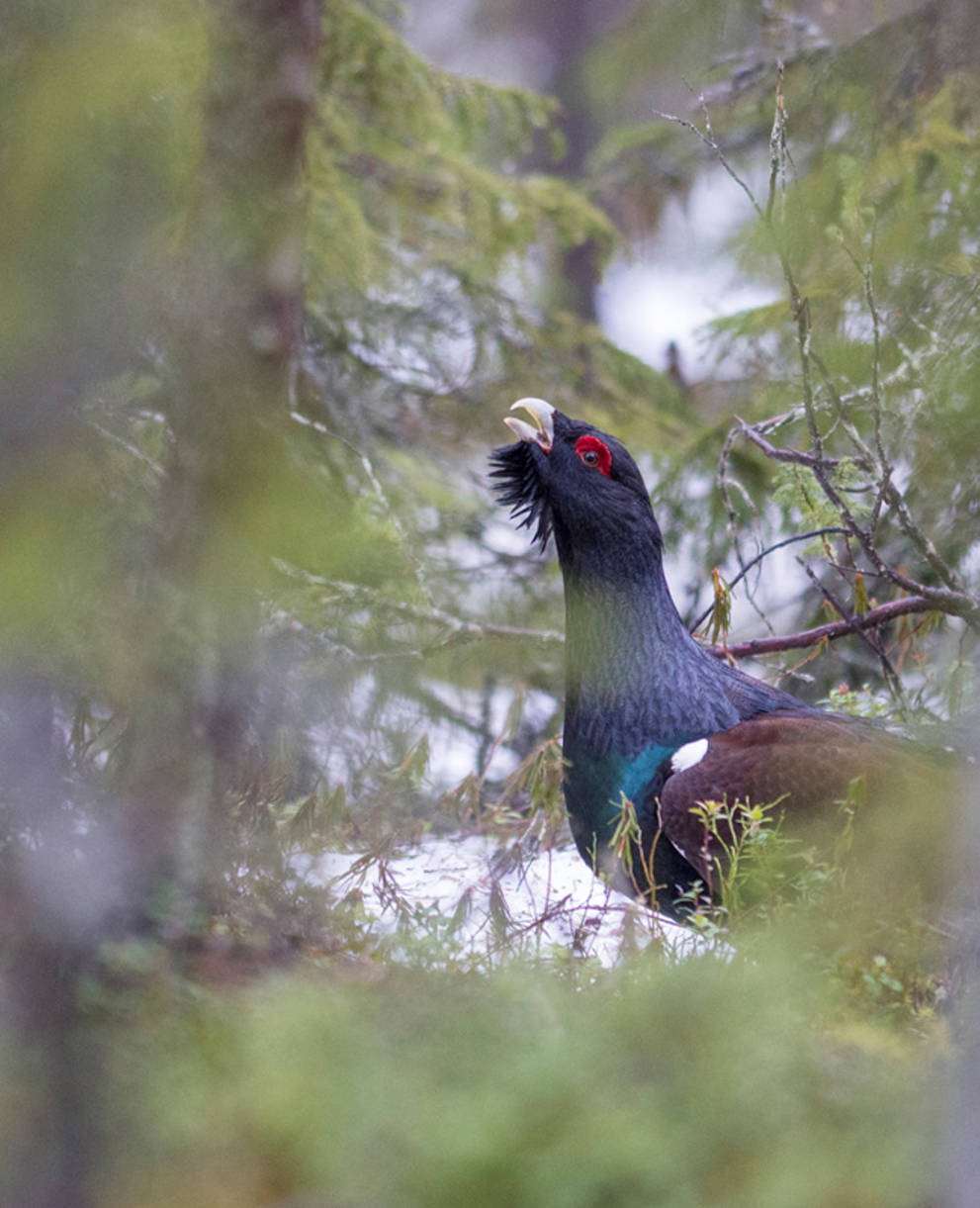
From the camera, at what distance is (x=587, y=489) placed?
3531 mm

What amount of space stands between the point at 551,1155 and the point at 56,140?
1634 millimetres

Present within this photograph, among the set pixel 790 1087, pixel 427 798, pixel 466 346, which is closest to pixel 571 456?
pixel 427 798

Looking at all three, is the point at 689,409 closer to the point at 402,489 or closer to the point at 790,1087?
the point at 402,489

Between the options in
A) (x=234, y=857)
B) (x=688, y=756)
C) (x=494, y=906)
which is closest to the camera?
(x=234, y=857)

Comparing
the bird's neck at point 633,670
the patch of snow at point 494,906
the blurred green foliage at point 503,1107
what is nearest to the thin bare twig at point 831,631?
the bird's neck at point 633,670

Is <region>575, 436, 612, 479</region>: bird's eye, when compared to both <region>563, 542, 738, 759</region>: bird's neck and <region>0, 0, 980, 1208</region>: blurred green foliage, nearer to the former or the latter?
<region>563, 542, 738, 759</region>: bird's neck

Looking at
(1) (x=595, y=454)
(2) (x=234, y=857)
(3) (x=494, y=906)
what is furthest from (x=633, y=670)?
(2) (x=234, y=857)

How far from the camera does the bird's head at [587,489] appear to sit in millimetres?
3533

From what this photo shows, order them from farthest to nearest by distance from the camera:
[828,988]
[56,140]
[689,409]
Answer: [689,409]
[828,988]
[56,140]

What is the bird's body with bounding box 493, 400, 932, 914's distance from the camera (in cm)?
301

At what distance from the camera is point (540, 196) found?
19.9 ft

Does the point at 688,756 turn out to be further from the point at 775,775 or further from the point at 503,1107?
the point at 503,1107

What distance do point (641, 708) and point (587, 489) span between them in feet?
2.40

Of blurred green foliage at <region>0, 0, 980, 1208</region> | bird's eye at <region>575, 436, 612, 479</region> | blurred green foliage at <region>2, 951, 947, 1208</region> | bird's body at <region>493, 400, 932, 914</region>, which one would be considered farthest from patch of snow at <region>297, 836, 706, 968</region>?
bird's eye at <region>575, 436, 612, 479</region>
